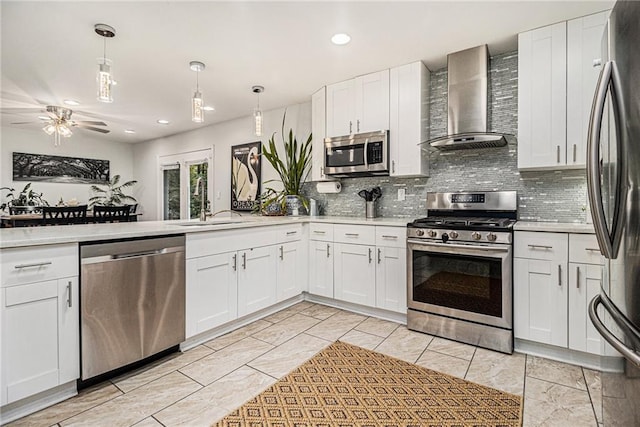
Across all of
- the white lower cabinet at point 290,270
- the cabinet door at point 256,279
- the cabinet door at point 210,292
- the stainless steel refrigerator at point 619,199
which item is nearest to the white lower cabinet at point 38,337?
the cabinet door at point 210,292

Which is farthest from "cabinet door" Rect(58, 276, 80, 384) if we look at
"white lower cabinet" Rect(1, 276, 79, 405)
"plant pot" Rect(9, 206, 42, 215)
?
"plant pot" Rect(9, 206, 42, 215)

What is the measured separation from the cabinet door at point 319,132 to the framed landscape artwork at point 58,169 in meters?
5.61

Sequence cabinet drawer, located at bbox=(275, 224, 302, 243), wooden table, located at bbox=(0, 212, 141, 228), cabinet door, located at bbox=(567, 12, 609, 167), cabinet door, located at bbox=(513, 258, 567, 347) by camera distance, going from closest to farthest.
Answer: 1. cabinet door, located at bbox=(513, 258, 567, 347)
2. cabinet door, located at bbox=(567, 12, 609, 167)
3. cabinet drawer, located at bbox=(275, 224, 302, 243)
4. wooden table, located at bbox=(0, 212, 141, 228)

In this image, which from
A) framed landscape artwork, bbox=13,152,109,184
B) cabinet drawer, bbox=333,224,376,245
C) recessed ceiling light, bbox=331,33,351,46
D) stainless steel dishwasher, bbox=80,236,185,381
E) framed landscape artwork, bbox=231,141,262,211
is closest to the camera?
stainless steel dishwasher, bbox=80,236,185,381

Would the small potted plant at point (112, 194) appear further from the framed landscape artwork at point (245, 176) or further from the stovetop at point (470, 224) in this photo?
the stovetop at point (470, 224)

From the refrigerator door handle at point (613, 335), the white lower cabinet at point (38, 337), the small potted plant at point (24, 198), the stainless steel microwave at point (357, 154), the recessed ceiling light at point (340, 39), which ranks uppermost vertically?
the recessed ceiling light at point (340, 39)

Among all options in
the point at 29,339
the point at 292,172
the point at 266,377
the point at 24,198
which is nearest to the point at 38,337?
the point at 29,339

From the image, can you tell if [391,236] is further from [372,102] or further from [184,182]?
[184,182]

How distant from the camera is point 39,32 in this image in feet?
8.43

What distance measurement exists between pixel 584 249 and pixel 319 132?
2694 millimetres

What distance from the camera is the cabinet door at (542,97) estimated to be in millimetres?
2432

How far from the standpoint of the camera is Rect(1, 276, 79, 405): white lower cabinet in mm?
1555

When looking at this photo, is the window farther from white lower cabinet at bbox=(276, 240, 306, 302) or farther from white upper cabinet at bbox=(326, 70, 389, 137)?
white upper cabinet at bbox=(326, 70, 389, 137)

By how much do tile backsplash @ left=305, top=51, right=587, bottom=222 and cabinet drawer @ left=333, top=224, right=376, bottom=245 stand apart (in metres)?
0.58
